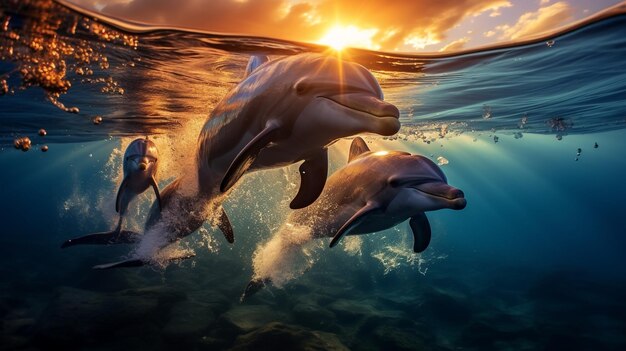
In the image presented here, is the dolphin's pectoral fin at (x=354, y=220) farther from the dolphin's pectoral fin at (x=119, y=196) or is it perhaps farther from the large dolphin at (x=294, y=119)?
the dolphin's pectoral fin at (x=119, y=196)

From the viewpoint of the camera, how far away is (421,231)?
6.74m

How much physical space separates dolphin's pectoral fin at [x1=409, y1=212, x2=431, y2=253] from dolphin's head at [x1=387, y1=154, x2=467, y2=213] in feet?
4.92

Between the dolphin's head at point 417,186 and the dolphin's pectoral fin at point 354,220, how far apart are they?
0.99 ft

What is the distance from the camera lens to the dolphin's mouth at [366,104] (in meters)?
2.76

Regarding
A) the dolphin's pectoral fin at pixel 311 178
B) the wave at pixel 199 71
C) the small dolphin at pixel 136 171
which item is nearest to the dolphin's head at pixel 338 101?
the dolphin's pectoral fin at pixel 311 178

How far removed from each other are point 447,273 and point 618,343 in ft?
32.7

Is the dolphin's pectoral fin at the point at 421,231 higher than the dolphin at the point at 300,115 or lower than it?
lower

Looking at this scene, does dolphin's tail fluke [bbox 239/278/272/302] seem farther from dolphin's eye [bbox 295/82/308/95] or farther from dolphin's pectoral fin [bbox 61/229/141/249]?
dolphin's eye [bbox 295/82/308/95]

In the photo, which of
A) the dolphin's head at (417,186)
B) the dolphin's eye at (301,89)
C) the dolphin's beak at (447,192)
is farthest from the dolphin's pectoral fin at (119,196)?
the dolphin's beak at (447,192)

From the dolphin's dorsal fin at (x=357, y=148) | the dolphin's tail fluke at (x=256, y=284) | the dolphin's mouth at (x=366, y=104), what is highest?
the dolphin's mouth at (x=366, y=104)

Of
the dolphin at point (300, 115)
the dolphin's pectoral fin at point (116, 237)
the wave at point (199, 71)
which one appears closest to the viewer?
the dolphin at point (300, 115)

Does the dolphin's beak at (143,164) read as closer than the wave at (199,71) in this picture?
No

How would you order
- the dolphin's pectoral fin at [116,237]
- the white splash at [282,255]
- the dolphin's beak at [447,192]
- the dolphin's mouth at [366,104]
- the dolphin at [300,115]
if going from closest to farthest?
the dolphin's mouth at [366,104] < the dolphin at [300,115] < the dolphin's beak at [447,192] < the white splash at [282,255] < the dolphin's pectoral fin at [116,237]

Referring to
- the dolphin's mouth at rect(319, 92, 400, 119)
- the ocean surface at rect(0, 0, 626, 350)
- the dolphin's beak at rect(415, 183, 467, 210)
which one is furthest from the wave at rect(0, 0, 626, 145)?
the dolphin's mouth at rect(319, 92, 400, 119)
